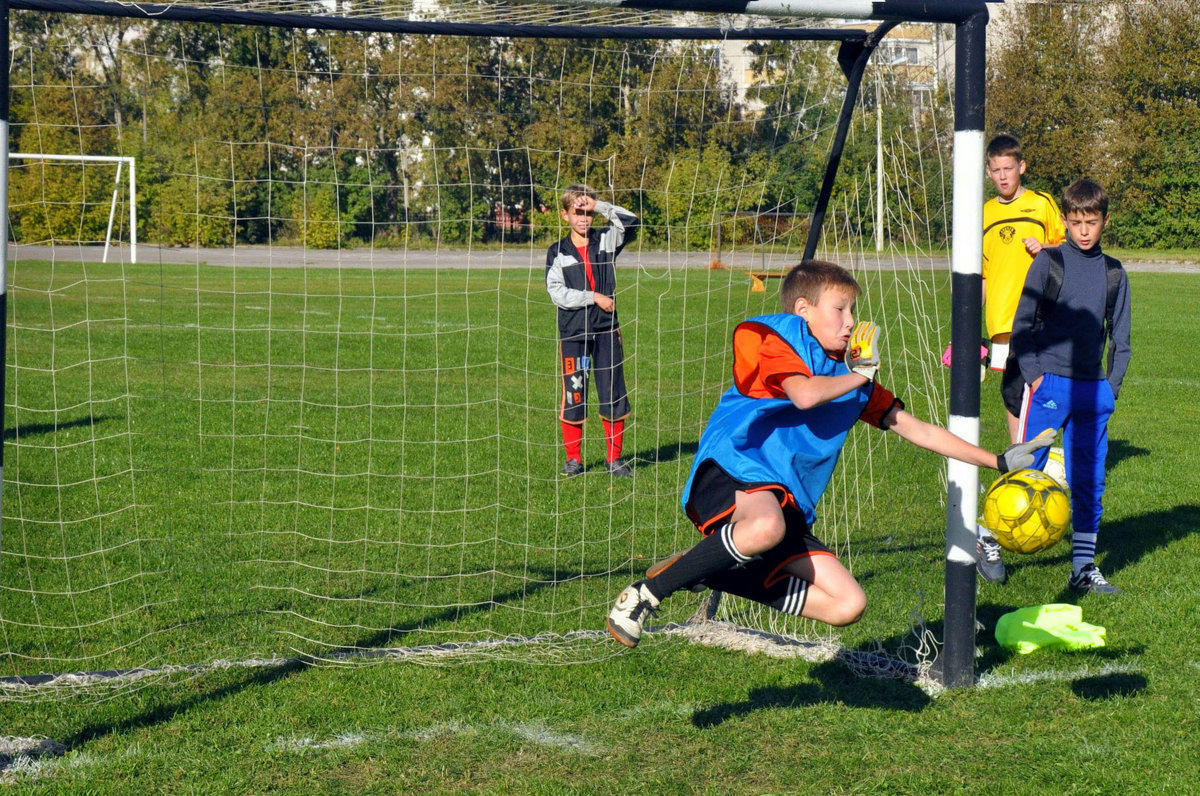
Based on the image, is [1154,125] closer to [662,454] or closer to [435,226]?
[662,454]

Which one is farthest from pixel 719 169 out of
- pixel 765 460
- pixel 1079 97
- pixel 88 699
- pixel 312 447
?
pixel 1079 97

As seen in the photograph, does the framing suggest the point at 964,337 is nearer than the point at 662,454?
Yes

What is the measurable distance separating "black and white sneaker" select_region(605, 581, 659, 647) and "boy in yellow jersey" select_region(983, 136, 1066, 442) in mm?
3902

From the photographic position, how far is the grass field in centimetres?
409

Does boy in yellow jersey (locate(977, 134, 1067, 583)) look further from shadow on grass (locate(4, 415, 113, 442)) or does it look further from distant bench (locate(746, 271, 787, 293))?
shadow on grass (locate(4, 415, 113, 442))

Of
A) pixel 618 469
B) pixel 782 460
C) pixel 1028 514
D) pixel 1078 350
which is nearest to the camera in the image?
pixel 782 460

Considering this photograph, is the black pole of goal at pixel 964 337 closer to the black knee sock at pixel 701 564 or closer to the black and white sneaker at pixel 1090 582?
the black knee sock at pixel 701 564

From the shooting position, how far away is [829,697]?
474 cm

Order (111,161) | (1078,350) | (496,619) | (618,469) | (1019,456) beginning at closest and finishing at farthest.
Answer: (1019,456), (496,619), (1078,350), (111,161), (618,469)

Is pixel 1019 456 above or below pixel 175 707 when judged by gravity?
above

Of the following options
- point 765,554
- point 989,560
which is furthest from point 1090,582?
point 765,554

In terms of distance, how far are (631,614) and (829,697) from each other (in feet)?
3.71

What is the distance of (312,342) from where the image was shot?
15.9 meters

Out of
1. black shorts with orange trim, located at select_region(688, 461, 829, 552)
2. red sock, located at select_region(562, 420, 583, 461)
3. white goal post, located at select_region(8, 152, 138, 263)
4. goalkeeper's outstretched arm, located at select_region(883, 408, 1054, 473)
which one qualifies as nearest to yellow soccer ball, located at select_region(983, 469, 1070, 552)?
goalkeeper's outstretched arm, located at select_region(883, 408, 1054, 473)
